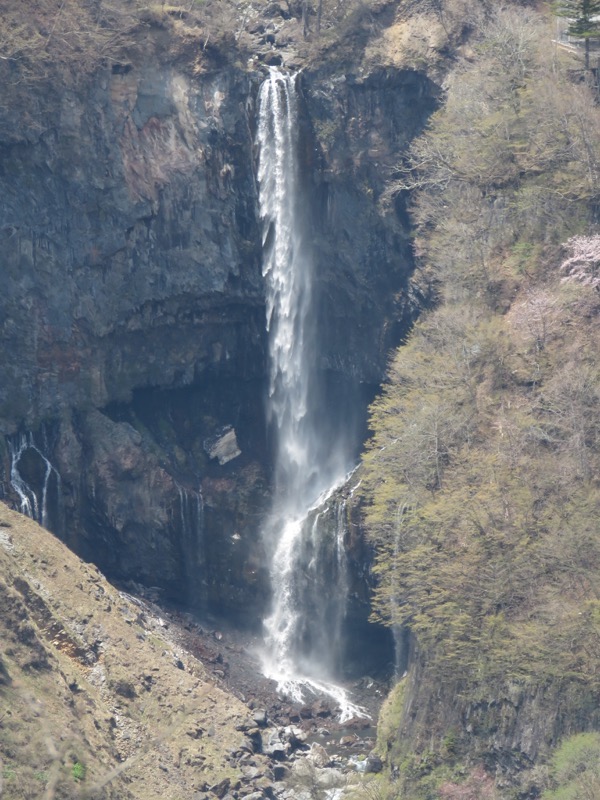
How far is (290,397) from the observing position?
6234cm

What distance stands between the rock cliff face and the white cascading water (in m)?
0.68

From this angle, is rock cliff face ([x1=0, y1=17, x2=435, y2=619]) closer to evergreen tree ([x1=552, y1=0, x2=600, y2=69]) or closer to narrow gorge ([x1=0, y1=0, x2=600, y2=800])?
narrow gorge ([x1=0, y1=0, x2=600, y2=800])

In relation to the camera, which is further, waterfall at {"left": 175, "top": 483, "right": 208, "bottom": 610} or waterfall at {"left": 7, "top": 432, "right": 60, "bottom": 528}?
waterfall at {"left": 175, "top": 483, "right": 208, "bottom": 610}

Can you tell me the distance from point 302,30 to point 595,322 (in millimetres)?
21875

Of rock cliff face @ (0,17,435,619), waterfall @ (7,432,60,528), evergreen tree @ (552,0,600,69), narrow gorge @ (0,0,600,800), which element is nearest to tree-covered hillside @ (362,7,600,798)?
narrow gorge @ (0,0,600,800)

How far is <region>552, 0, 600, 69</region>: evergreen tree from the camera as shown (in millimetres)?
56062

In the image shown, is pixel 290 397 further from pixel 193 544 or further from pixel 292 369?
pixel 193 544

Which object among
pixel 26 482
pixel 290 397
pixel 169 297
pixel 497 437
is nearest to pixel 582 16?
pixel 497 437

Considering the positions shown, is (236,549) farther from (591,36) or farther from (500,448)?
(591,36)

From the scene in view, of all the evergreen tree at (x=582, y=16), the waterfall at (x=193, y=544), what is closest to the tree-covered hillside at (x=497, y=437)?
the evergreen tree at (x=582, y=16)

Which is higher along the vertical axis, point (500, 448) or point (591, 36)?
point (591, 36)

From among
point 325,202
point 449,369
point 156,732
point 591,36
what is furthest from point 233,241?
point 156,732

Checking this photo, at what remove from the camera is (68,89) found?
5650cm

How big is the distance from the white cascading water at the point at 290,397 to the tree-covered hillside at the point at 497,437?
4.51m
